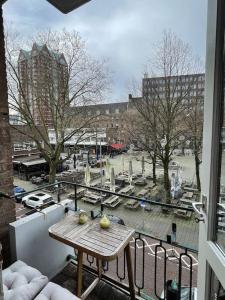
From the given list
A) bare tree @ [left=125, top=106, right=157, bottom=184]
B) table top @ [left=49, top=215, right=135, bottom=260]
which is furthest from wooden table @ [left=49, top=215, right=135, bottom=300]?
bare tree @ [left=125, top=106, right=157, bottom=184]

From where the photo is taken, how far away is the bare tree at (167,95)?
7.93 m

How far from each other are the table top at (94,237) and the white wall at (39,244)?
12.2 inches

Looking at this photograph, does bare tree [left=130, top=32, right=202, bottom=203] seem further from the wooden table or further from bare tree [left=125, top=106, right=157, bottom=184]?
the wooden table

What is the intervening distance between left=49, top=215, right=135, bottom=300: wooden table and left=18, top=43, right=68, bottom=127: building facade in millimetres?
7733

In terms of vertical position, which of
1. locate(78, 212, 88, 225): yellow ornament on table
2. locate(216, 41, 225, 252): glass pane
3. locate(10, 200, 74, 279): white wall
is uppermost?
locate(216, 41, 225, 252): glass pane

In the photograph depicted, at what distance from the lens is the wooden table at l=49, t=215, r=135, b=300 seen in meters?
1.39

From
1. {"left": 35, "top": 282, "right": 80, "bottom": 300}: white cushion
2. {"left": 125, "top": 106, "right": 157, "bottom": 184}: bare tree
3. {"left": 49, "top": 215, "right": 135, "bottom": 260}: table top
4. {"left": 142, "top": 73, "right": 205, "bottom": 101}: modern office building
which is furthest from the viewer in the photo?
{"left": 125, "top": 106, "right": 157, "bottom": 184}: bare tree

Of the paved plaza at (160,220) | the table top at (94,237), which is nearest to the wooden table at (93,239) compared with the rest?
the table top at (94,237)

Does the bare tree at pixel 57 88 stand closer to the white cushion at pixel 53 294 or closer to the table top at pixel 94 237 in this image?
the table top at pixel 94 237

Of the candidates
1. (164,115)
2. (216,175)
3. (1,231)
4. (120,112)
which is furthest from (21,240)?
(120,112)

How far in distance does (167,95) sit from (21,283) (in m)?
8.63

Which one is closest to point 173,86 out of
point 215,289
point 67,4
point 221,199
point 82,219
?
point 67,4

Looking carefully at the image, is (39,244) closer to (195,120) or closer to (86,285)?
(86,285)

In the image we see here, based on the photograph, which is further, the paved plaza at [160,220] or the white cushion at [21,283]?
the paved plaza at [160,220]
